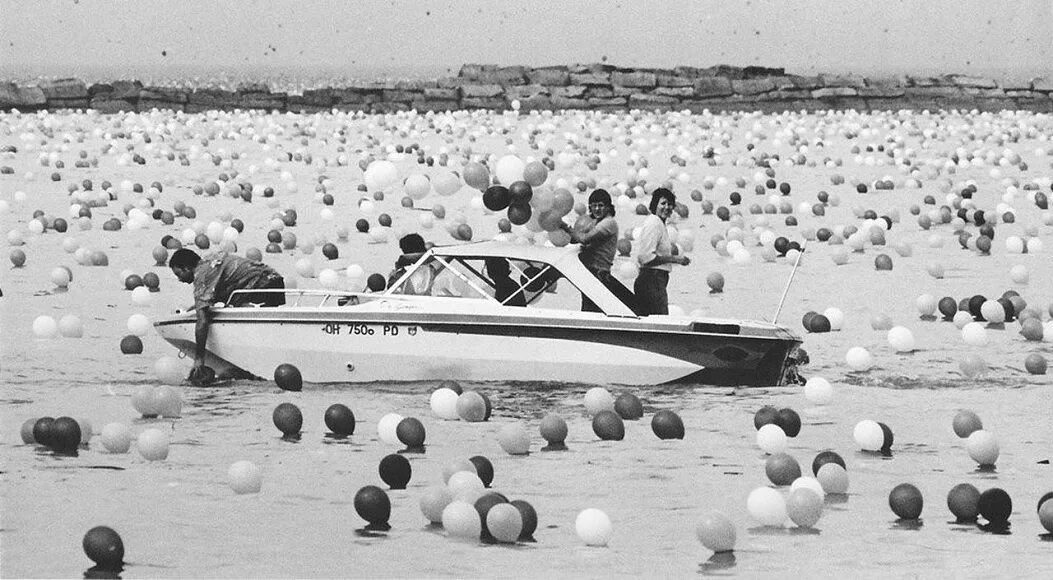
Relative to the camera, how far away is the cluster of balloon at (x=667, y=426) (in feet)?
31.8

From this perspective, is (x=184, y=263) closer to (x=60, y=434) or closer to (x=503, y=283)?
(x=503, y=283)

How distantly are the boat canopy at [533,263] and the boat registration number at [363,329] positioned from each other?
305 mm

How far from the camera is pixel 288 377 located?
36.3 feet

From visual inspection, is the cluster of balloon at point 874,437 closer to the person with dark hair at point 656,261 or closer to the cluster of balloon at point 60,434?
the person with dark hair at point 656,261

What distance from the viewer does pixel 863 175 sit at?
27219 millimetres

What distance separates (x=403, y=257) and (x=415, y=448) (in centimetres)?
269

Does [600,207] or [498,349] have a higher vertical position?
[600,207]

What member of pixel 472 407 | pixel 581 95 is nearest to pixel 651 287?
pixel 472 407

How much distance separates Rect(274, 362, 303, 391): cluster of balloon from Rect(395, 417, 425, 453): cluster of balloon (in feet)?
5.90

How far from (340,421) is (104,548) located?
2961 millimetres

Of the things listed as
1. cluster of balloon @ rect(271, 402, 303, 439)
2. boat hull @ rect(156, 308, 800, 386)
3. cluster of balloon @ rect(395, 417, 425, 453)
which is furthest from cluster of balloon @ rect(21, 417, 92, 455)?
boat hull @ rect(156, 308, 800, 386)

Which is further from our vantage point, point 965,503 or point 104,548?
point 965,503

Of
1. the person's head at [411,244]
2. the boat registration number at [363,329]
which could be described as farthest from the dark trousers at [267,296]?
the boat registration number at [363,329]

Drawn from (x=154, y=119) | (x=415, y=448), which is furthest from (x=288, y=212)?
(x=154, y=119)
